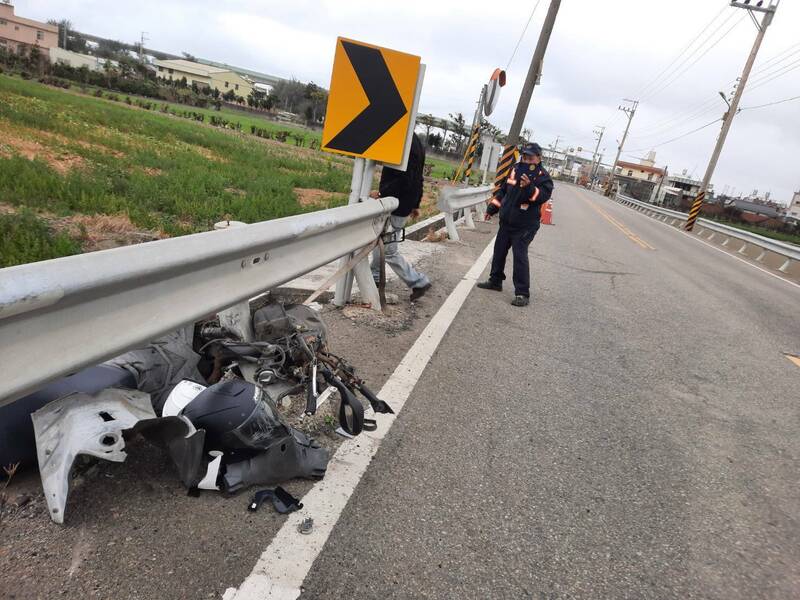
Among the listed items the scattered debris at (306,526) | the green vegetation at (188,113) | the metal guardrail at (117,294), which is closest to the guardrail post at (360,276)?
the metal guardrail at (117,294)

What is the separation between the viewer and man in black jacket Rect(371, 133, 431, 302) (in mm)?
5301

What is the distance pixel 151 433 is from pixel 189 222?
6.08 meters

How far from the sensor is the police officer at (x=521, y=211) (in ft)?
21.8

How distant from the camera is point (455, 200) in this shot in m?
10.8

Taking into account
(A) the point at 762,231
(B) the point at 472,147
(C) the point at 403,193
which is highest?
(B) the point at 472,147

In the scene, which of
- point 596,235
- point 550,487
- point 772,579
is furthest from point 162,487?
point 596,235

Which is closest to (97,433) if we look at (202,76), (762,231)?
(762,231)

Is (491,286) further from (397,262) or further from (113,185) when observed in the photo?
(113,185)

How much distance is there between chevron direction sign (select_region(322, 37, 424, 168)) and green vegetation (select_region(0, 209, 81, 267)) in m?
2.72

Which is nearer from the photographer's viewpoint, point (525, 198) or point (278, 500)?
point (278, 500)

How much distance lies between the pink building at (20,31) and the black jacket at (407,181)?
333 feet

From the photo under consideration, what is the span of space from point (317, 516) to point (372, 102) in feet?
10.4

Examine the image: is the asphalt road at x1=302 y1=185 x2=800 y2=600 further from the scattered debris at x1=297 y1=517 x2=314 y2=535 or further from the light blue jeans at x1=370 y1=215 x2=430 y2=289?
the light blue jeans at x1=370 y1=215 x2=430 y2=289

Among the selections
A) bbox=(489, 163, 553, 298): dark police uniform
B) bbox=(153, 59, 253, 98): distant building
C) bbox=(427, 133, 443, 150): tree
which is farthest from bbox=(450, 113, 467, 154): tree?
bbox=(489, 163, 553, 298): dark police uniform
